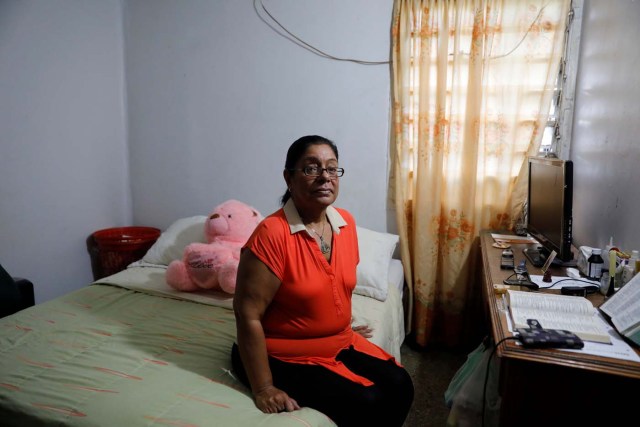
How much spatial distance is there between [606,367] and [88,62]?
314cm

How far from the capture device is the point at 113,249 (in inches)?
112

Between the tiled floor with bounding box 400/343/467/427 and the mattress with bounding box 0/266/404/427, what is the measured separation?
0.30 metres

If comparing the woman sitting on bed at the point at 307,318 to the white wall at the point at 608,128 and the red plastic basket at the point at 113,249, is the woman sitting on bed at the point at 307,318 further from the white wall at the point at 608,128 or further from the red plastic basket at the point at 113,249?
→ the red plastic basket at the point at 113,249

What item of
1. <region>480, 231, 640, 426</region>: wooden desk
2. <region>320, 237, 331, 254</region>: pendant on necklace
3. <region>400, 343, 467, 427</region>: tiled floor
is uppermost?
<region>320, 237, 331, 254</region>: pendant on necklace

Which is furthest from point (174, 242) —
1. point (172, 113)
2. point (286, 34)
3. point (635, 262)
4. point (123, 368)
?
point (635, 262)

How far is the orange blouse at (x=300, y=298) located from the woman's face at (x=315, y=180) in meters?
0.07

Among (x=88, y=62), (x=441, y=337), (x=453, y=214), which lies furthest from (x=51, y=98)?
(x=441, y=337)

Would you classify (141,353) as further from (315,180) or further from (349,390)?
(315,180)

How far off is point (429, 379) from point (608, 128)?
57.5 inches

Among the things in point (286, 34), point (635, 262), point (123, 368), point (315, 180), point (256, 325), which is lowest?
point (123, 368)

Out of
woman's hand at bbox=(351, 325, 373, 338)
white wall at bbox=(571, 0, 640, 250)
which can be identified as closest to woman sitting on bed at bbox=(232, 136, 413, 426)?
woman's hand at bbox=(351, 325, 373, 338)

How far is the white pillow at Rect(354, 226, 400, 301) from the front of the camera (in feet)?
7.18

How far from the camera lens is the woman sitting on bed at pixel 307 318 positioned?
4.19 ft

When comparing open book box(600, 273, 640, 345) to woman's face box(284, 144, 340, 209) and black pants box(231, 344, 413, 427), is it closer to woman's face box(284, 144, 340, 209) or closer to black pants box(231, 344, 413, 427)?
black pants box(231, 344, 413, 427)
